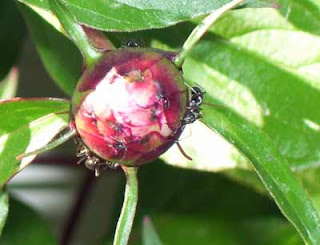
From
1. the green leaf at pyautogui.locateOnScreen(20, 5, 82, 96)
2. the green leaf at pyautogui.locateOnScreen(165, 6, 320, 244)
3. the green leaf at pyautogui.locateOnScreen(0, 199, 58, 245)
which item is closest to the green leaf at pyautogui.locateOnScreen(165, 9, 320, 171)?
the green leaf at pyautogui.locateOnScreen(165, 6, 320, 244)

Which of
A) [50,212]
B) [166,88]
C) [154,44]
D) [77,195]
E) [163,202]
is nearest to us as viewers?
[166,88]

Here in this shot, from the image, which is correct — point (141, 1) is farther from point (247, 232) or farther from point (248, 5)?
point (247, 232)

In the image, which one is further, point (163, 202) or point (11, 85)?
point (163, 202)

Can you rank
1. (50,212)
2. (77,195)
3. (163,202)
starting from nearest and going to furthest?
(163,202), (77,195), (50,212)

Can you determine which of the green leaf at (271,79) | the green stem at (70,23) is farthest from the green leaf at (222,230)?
the green stem at (70,23)

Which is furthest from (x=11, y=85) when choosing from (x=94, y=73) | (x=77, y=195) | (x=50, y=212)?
(x=50, y=212)

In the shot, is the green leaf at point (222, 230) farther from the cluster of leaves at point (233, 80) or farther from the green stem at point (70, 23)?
the green stem at point (70, 23)

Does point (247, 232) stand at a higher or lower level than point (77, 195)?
higher
